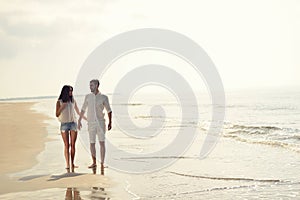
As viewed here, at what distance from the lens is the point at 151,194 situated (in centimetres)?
732

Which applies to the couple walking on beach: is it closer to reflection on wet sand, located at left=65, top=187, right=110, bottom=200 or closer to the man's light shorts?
the man's light shorts

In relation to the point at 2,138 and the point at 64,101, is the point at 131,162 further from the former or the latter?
the point at 2,138

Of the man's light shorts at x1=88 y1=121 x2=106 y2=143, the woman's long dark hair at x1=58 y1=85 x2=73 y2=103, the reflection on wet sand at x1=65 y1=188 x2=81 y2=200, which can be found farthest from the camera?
the man's light shorts at x1=88 y1=121 x2=106 y2=143

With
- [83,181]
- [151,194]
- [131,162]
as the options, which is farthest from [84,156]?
[151,194]

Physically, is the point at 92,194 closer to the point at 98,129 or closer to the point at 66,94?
the point at 98,129

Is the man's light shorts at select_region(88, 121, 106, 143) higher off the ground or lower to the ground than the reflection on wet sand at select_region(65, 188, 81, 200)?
higher

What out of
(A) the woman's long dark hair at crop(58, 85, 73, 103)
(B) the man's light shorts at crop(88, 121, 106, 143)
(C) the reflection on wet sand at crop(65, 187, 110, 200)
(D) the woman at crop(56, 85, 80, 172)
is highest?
(A) the woman's long dark hair at crop(58, 85, 73, 103)

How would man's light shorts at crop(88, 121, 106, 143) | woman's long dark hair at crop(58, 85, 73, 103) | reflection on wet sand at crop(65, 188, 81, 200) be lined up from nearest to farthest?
reflection on wet sand at crop(65, 188, 81, 200)
woman's long dark hair at crop(58, 85, 73, 103)
man's light shorts at crop(88, 121, 106, 143)

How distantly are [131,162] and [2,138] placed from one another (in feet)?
26.2

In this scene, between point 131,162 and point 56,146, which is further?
point 56,146

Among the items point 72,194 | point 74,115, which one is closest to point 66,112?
point 74,115

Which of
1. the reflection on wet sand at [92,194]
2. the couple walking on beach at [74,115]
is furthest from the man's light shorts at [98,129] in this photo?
the reflection on wet sand at [92,194]

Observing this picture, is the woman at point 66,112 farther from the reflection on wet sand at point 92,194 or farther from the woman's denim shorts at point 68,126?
the reflection on wet sand at point 92,194

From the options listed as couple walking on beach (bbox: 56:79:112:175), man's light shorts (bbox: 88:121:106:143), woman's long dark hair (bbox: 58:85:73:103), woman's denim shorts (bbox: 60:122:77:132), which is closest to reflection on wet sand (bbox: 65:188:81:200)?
couple walking on beach (bbox: 56:79:112:175)
